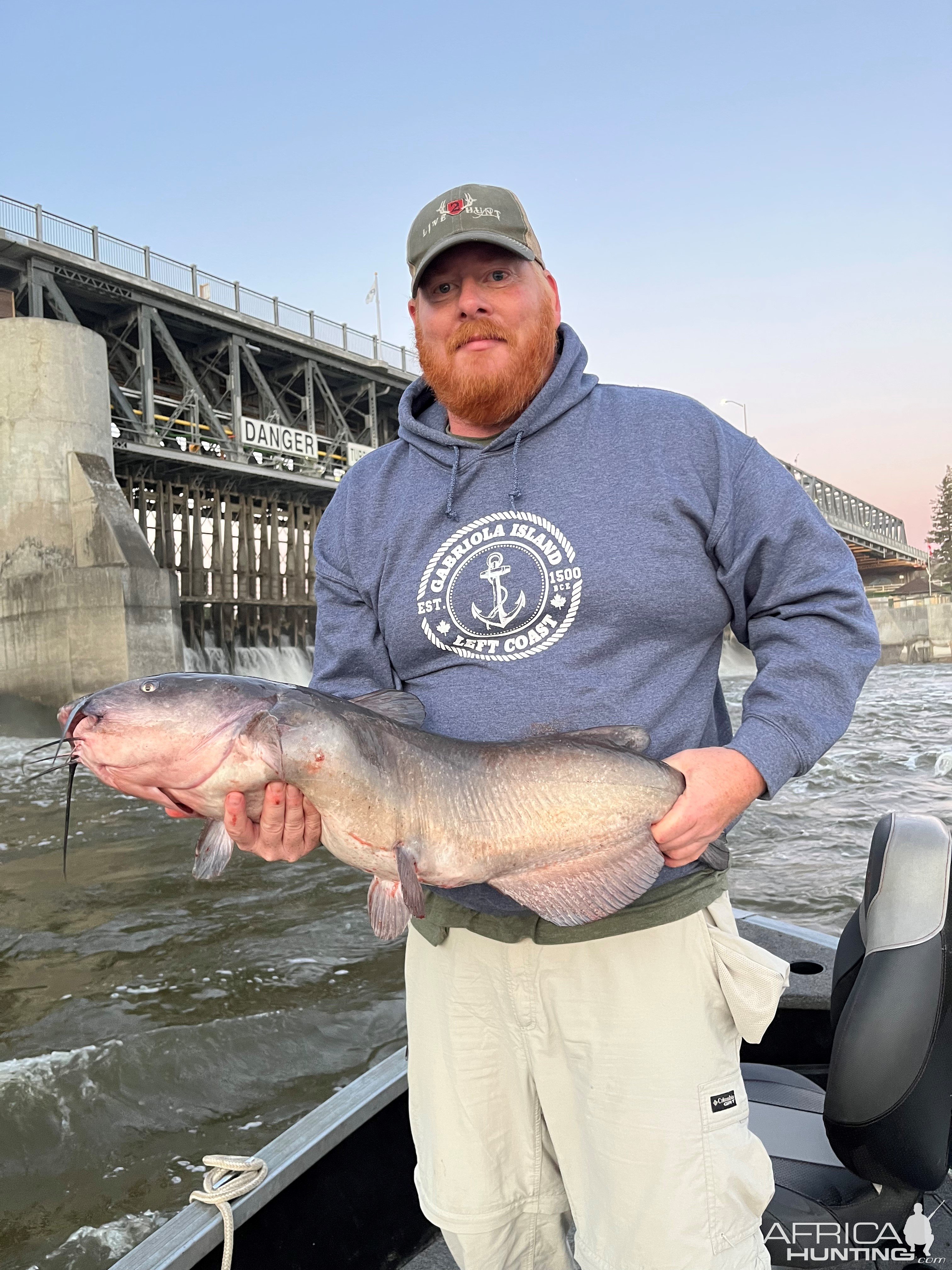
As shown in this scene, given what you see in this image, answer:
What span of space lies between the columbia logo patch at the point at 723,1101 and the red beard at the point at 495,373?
155 centimetres

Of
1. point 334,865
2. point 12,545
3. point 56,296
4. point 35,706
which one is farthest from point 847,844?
point 56,296

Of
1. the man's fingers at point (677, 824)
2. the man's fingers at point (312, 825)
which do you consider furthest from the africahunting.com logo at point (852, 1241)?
the man's fingers at point (312, 825)

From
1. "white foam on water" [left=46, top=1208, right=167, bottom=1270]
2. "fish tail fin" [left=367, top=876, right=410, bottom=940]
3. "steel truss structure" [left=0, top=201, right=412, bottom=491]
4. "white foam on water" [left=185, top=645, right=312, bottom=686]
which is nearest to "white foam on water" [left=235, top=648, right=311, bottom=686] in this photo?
"white foam on water" [left=185, top=645, right=312, bottom=686]

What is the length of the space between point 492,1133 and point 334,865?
6730mm

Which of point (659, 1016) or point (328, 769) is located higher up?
point (328, 769)

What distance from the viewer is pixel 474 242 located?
6.61 feet

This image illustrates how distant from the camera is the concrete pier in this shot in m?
14.8

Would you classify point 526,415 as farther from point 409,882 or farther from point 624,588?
point 409,882

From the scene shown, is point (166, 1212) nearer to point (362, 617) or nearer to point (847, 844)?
point (362, 617)

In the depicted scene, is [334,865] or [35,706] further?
[35,706]

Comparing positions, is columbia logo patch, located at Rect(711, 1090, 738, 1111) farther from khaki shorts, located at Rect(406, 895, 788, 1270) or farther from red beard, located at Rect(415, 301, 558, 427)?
red beard, located at Rect(415, 301, 558, 427)

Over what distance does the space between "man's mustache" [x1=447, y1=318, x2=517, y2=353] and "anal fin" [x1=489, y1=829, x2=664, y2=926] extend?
1166 millimetres

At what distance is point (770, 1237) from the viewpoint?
7.25ft

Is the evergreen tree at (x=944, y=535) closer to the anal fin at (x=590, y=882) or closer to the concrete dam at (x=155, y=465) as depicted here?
the concrete dam at (x=155, y=465)
